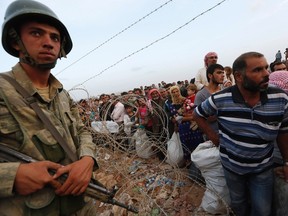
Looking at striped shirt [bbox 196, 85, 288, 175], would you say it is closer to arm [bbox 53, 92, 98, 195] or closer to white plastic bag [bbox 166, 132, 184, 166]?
arm [bbox 53, 92, 98, 195]

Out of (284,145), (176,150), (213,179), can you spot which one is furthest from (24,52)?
(176,150)

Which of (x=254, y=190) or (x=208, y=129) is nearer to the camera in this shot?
(x=254, y=190)

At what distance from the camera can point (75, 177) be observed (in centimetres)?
109

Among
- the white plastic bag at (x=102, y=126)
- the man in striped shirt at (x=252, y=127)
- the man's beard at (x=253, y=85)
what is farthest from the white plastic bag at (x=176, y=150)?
the man's beard at (x=253, y=85)

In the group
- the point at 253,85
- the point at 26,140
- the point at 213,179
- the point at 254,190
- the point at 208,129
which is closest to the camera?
the point at 26,140

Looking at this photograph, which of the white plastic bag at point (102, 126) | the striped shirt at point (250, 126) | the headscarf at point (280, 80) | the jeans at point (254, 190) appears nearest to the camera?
the striped shirt at point (250, 126)

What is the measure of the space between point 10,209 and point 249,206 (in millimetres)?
2205

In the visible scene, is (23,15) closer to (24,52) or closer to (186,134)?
(24,52)

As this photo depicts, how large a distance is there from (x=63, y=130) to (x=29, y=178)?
346 mm

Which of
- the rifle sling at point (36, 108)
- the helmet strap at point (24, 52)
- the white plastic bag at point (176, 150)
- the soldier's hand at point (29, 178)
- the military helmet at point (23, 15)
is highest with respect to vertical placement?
the military helmet at point (23, 15)

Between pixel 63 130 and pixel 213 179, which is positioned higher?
pixel 63 130

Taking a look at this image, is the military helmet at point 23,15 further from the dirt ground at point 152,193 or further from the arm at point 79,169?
the dirt ground at point 152,193

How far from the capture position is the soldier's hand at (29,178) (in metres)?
0.96

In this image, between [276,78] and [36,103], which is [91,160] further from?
[276,78]
